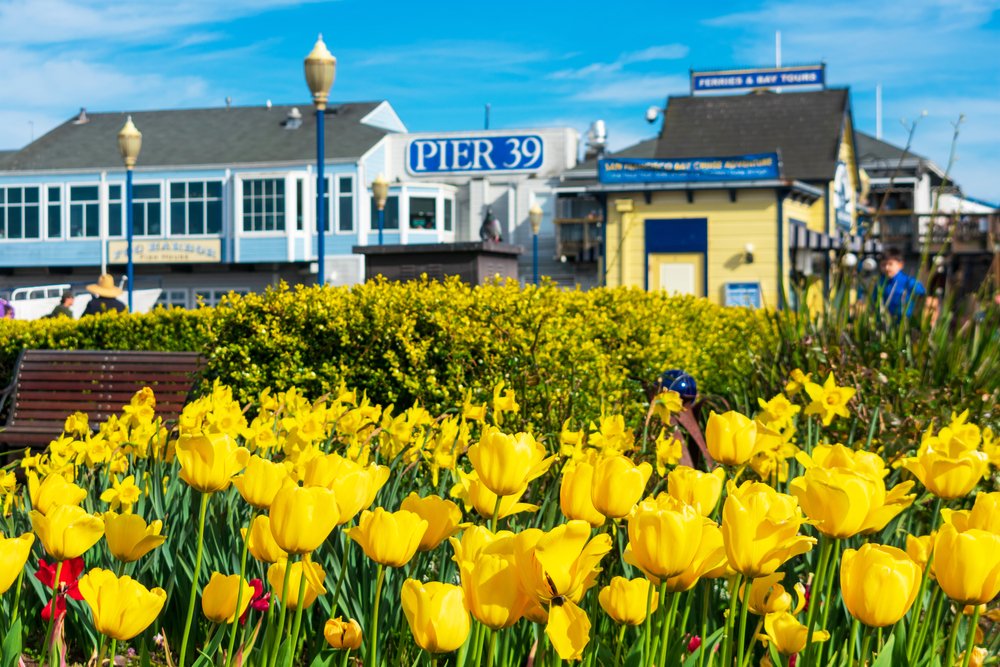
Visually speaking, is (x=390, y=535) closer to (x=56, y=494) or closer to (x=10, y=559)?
(x=10, y=559)

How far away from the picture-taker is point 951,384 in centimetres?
640

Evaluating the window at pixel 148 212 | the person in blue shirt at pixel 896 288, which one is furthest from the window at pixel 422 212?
the person in blue shirt at pixel 896 288

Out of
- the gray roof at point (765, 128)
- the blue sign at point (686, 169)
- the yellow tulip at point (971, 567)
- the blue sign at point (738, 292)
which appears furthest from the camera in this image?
the gray roof at point (765, 128)

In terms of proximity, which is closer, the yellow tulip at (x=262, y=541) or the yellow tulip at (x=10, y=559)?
the yellow tulip at (x=10, y=559)

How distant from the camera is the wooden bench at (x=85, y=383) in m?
7.59

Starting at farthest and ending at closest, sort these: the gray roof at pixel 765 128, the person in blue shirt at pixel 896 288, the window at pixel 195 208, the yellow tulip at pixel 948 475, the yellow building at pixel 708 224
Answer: the window at pixel 195 208 → the gray roof at pixel 765 128 → the yellow building at pixel 708 224 → the person in blue shirt at pixel 896 288 → the yellow tulip at pixel 948 475

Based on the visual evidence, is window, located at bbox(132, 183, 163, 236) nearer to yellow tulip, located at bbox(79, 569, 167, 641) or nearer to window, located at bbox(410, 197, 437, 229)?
window, located at bbox(410, 197, 437, 229)

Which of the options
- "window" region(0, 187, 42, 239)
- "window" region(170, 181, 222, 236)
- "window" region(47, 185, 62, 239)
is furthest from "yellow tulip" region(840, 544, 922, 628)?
"window" region(0, 187, 42, 239)

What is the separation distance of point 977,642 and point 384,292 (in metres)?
4.55

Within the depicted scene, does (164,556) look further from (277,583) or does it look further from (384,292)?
(384,292)

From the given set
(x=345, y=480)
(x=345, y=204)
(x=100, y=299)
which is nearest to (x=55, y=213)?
(x=345, y=204)

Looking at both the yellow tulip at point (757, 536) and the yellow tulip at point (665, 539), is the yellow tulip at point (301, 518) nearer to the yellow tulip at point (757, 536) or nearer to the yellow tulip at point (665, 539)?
the yellow tulip at point (665, 539)

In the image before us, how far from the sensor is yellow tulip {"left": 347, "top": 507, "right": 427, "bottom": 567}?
5.51 ft

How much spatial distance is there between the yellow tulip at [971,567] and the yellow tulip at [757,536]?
19 cm
